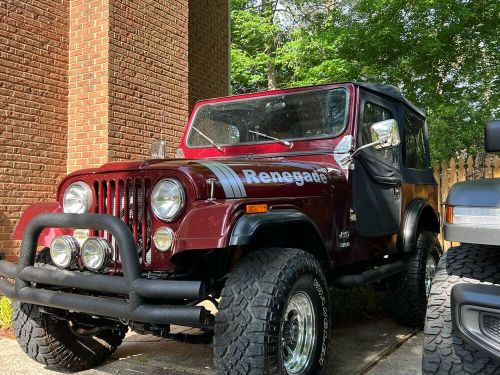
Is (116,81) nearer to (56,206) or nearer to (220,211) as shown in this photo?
(56,206)

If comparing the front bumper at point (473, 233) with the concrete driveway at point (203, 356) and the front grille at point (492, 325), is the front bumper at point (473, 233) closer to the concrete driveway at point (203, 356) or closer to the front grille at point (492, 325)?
the front grille at point (492, 325)

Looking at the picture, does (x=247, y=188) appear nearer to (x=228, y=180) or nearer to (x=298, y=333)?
(x=228, y=180)

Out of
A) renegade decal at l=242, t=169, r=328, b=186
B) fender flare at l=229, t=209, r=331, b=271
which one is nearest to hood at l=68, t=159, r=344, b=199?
renegade decal at l=242, t=169, r=328, b=186

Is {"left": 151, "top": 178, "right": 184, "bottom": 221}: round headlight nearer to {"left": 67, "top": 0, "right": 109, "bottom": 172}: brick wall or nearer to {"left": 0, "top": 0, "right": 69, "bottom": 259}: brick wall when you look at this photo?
{"left": 0, "top": 0, "right": 69, "bottom": 259}: brick wall

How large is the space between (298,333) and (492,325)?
1044mm

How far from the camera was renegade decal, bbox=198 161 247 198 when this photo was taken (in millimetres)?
2607

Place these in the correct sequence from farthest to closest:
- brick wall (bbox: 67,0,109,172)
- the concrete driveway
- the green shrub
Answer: brick wall (bbox: 67,0,109,172) → the green shrub → the concrete driveway

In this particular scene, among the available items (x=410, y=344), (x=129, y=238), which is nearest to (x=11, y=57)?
(x=129, y=238)

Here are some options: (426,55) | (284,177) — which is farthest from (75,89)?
(426,55)

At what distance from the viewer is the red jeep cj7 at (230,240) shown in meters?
2.35

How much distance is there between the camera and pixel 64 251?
2691mm

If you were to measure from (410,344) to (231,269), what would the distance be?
81.9 inches

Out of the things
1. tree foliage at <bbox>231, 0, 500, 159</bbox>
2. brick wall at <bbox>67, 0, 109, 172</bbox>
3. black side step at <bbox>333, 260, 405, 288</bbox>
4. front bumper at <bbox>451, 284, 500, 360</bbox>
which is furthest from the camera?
tree foliage at <bbox>231, 0, 500, 159</bbox>

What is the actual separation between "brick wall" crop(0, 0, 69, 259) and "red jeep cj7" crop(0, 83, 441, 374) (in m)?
2.68
